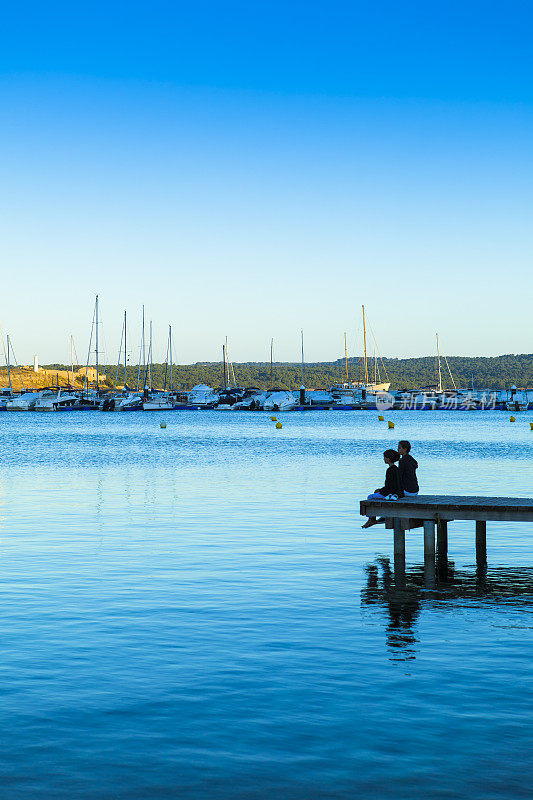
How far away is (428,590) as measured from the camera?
1905cm

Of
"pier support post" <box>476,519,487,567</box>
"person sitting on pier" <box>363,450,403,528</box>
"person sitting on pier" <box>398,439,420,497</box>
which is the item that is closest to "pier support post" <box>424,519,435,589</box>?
"person sitting on pier" <box>363,450,403,528</box>

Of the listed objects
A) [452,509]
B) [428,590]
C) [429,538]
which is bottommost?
[428,590]

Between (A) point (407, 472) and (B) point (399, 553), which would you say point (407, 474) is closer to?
(A) point (407, 472)

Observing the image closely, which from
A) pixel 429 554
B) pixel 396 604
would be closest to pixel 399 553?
pixel 429 554

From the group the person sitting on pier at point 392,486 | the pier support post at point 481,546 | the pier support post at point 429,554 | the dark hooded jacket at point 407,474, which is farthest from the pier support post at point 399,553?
the pier support post at point 481,546

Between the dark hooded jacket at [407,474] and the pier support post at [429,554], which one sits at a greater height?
the dark hooded jacket at [407,474]

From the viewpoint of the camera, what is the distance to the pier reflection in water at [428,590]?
16344mm

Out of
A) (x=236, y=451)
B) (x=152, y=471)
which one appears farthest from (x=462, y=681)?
(x=236, y=451)

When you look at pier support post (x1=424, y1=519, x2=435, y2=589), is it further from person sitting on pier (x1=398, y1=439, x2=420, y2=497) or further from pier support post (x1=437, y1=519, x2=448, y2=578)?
person sitting on pier (x1=398, y1=439, x2=420, y2=497)

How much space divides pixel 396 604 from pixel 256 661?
501 centimetres

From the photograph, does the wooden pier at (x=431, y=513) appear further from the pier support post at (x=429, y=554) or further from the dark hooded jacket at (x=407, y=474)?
the dark hooded jacket at (x=407, y=474)

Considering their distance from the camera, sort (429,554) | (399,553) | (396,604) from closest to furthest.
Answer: (396,604) → (429,554) → (399,553)

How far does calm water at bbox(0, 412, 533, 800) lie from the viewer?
31.3 feet

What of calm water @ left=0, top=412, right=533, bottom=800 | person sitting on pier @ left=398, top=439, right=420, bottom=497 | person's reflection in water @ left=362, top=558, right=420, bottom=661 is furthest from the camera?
person sitting on pier @ left=398, top=439, right=420, bottom=497
